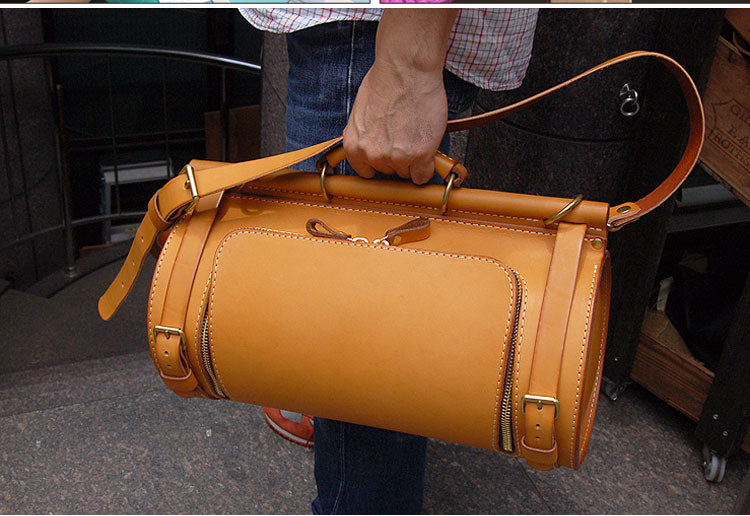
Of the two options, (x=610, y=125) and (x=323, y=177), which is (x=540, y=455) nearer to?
(x=323, y=177)

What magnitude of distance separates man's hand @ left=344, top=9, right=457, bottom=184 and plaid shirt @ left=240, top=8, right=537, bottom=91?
0.07m

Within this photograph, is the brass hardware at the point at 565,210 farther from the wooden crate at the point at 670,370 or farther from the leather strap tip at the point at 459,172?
the wooden crate at the point at 670,370

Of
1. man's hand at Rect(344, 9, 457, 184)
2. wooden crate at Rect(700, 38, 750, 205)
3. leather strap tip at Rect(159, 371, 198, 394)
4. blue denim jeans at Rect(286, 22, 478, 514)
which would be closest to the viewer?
man's hand at Rect(344, 9, 457, 184)

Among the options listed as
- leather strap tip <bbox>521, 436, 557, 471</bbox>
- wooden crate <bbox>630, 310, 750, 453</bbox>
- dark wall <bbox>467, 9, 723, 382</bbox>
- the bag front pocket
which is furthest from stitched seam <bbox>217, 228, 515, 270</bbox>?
wooden crate <bbox>630, 310, 750, 453</bbox>

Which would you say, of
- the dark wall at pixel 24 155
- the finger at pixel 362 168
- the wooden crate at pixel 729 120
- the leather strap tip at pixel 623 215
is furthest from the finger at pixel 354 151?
the dark wall at pixel 24 155

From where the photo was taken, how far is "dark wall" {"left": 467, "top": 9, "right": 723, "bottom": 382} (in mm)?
1438

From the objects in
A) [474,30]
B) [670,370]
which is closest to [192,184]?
[474,30]

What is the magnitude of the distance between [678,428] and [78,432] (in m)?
1.54

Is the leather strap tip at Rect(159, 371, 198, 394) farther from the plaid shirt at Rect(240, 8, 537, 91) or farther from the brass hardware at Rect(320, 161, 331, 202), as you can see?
the plaid shirt at Rect(240, 8, 537, 91)

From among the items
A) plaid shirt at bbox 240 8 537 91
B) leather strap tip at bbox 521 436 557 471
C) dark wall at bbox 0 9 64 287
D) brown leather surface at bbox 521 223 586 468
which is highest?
plaid shirt at bbox 240 8 537 91

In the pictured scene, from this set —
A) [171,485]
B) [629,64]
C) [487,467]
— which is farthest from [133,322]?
[629,64]

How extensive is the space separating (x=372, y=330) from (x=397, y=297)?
6 centimetres

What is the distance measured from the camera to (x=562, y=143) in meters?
1.57

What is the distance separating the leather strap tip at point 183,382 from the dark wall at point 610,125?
934mm
